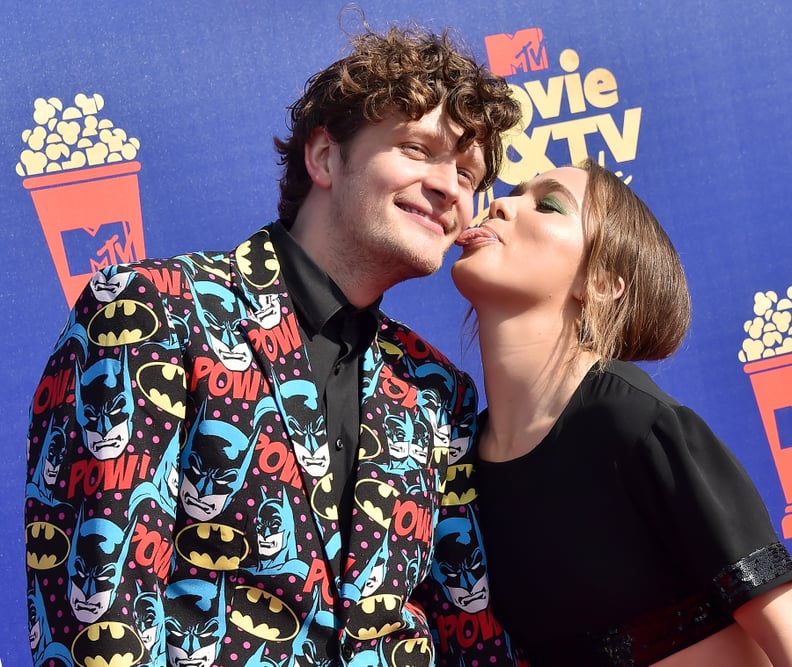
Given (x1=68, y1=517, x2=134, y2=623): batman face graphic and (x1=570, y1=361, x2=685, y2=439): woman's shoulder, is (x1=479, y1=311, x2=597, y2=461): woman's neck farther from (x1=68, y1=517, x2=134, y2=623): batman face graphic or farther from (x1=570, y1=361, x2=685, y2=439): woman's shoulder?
(x1=68, y1=517, x2=134, y2=623): batman face graphic

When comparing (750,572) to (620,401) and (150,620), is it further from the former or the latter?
(150,620)

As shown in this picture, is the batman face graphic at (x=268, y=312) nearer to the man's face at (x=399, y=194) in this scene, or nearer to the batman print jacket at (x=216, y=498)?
the batman print jacket at (x=216, y=498)

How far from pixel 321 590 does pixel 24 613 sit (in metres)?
0.78

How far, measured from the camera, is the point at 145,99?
1954 mm

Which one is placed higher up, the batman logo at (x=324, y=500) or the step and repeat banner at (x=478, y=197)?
the step and repeat banner at (x=478, y=197)

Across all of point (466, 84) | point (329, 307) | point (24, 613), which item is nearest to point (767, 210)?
point (466, 84)

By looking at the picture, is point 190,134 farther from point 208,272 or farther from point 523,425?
point 523,425

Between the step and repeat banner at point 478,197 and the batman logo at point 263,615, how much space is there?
721mm

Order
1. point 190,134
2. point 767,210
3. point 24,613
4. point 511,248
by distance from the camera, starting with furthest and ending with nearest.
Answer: point 767,210, point 190,134, point 24,613, point 511,248

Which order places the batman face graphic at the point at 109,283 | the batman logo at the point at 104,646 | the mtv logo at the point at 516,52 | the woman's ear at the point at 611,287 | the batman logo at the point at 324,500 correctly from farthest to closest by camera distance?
the mtv logo at the point at 516,52 < the woman's ear at the point at 611,287 < the batman logo at the point at 324,500 < the batman face graphic at the point at 109,283 < the batman logo at the point at 104,646

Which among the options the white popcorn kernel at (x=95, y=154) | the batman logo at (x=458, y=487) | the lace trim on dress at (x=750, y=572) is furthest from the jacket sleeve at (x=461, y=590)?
the white popcorn kernel at (x=95, y=154)

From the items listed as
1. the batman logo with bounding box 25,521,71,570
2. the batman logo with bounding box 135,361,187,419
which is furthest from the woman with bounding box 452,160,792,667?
the batman logo with bounding box 25,521,71,570

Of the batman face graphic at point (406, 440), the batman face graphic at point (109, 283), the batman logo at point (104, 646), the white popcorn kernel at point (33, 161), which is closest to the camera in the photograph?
the batman logo at point (104, 646)

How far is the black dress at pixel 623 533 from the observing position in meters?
1.34
